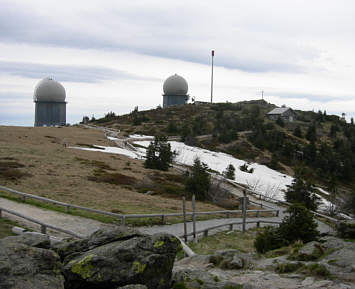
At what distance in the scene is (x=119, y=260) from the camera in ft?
20.6

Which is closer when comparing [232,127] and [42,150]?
[42,150]

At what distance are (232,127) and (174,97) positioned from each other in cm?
3517

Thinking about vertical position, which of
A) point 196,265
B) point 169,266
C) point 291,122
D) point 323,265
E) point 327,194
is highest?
point 291,122

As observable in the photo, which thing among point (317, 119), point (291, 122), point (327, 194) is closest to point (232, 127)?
point (291, 122)

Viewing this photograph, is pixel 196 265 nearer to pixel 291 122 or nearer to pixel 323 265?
pixel 323 265

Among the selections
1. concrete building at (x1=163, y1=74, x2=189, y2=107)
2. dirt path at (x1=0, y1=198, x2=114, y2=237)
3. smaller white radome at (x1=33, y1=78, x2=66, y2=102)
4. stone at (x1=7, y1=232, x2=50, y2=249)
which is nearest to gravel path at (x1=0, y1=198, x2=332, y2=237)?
dirt path at (x1=0, y1=198, x2=114, y2=237)

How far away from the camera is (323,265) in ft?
29.2

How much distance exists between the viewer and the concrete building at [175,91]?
365 ft

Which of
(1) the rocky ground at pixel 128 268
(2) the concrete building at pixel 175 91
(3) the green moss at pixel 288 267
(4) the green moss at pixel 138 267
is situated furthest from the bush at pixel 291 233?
(2) the concrete building at pixel 175 91

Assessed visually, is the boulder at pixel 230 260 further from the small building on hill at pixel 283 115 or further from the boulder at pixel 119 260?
the small building on hill at pixel 283 115

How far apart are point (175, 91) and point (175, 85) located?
1.94 m

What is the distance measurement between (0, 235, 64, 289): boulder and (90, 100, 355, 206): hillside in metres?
38.4

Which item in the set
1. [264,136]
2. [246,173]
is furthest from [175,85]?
[246,173]

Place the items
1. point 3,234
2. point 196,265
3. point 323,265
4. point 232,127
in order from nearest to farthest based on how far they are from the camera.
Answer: point 323,265, point 196,265, point 3,234, point 232,127
